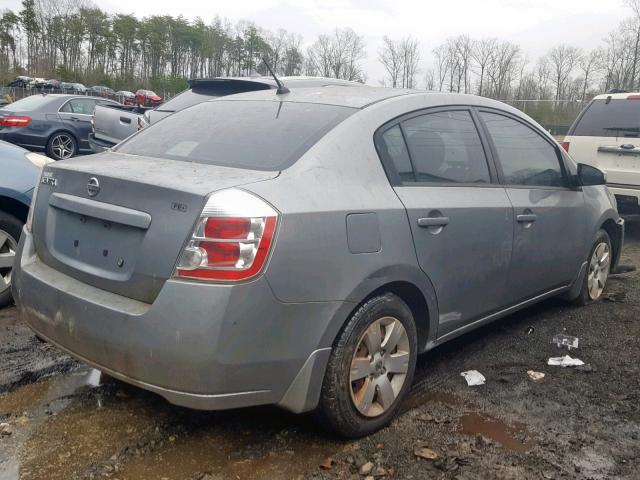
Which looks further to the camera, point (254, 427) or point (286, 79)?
point (286, 79)

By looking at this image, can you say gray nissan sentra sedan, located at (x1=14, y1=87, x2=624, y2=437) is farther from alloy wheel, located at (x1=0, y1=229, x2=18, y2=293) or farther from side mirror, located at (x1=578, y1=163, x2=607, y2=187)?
alloy wheel, located at (x1=0, y1=229, x2=18, y2=293)

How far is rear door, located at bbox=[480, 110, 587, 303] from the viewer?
3.90 meters

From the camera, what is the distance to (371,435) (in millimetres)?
2984

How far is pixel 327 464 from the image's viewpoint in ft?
8.91

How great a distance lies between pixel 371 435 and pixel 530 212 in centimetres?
184

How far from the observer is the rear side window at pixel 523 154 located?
12.9ft

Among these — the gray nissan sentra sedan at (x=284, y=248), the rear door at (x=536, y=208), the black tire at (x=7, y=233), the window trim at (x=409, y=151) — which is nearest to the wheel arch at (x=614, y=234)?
the rear door at (x=536, y=208)

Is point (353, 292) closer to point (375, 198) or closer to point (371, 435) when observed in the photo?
point (375, 198)

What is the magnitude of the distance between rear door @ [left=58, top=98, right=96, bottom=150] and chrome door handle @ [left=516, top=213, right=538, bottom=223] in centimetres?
1182

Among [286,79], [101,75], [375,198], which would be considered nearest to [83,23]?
[101,75]

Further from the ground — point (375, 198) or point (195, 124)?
point (195, 124)

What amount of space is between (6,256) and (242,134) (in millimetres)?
2455

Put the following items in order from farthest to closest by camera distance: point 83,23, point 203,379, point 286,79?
1. point 83,23
2. point 286,79
3. point 203,379

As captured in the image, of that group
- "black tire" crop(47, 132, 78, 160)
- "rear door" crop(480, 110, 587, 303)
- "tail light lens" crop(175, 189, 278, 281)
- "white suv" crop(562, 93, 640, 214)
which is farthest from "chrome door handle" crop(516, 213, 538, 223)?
"black tire" crop(47, 132, 78, 160)
